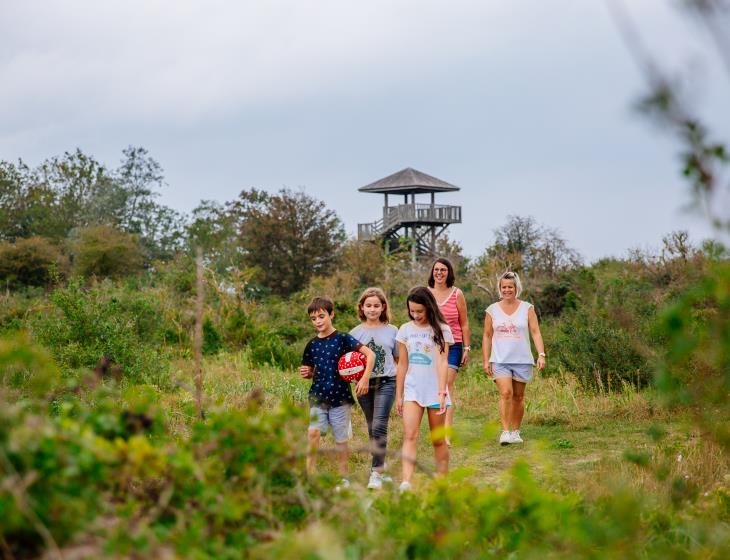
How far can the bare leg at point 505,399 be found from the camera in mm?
9570

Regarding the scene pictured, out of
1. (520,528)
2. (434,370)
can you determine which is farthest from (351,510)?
(434,370)

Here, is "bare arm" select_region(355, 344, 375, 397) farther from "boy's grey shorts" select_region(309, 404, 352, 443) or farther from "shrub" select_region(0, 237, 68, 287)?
"shrub" select_region(0, 237, 68, 287)

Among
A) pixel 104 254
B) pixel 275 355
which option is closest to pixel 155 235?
pixel 104 254

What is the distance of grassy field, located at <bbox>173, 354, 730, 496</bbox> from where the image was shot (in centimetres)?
686

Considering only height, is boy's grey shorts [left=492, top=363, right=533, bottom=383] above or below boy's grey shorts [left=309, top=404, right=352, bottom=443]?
above

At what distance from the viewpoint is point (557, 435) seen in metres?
10.3

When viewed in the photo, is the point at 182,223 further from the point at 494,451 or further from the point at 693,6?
the point at 693,6

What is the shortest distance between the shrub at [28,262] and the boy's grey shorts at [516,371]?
2971cm

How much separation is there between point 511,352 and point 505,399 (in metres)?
0.47

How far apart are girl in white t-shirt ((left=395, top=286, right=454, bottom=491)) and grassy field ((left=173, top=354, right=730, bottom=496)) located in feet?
1.14

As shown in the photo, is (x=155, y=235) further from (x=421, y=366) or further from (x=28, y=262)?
(x=421, y=366)

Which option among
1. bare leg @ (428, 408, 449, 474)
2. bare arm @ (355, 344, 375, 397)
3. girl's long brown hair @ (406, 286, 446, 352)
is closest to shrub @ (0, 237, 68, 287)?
bare arm @ (355, 344, 375, 397)

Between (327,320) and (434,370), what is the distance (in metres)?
0.99

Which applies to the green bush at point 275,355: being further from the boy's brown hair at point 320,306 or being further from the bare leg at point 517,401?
the boy's brown hair at point 320,306
